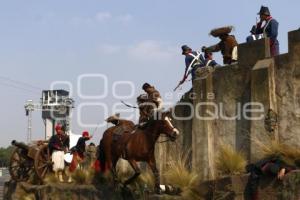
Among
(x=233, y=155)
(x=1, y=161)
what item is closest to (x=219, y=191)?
(x=233, y=155)

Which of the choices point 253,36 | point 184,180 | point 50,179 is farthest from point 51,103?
point 184,180

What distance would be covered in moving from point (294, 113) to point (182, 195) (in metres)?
2.87

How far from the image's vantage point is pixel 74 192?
1534 centimetres

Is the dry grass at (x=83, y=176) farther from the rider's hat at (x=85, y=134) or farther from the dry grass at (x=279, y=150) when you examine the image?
the dry grass at (x=279, y=150)

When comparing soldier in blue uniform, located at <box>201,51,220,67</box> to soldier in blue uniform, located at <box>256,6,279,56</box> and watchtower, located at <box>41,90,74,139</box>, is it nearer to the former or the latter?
soldier in blue uniform, located at <box>256,6,279,56</box>

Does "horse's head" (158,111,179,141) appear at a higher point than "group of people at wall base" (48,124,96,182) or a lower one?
higher

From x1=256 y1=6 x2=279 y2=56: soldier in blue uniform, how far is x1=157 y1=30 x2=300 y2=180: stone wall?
64 centimetres

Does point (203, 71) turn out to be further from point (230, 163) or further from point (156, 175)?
point (230, 163)

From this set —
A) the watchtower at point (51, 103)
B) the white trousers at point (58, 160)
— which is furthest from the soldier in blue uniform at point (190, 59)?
the watchtower at point (51, 103)

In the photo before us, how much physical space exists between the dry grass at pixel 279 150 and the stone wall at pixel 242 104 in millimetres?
390

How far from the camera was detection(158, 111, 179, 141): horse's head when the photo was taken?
485 inches

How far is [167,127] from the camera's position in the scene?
12555mm

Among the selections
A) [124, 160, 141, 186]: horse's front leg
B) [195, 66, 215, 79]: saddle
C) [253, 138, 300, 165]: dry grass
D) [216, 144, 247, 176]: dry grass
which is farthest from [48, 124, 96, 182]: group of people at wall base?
[253, 138, 300, 165]: dry grass

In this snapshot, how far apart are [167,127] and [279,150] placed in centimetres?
295
